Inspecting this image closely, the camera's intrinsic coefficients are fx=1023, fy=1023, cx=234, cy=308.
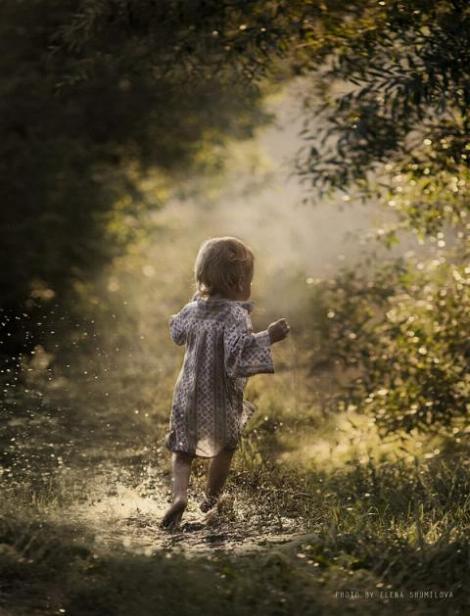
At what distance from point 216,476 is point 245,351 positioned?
82 centimetres

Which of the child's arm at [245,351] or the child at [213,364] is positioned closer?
the child's arm at [245,351]

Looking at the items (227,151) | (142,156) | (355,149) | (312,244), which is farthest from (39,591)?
(227,151)

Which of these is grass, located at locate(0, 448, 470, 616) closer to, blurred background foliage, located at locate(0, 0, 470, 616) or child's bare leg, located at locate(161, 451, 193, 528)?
blurred background foliage, located at locate(0, 0, 470, 616)

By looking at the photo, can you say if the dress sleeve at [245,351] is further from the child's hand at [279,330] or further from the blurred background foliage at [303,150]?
the blurred background foliage at [303,150]

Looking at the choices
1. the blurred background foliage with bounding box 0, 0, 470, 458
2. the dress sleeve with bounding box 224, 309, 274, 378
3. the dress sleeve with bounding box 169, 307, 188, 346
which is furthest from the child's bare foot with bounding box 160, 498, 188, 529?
the blurred background foliage with bounding box 0, 0, 470, 458

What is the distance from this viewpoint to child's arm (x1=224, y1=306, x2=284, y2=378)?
5.68 metres

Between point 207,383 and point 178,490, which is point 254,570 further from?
Result: point 207,383

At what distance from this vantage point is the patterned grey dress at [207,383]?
5.90 metres

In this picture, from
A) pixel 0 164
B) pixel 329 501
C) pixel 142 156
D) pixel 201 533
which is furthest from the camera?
pixel 142 156

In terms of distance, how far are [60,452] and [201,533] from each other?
2.26 m

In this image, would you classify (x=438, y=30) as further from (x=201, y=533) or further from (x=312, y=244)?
(x=312, y=244)

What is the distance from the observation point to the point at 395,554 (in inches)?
196

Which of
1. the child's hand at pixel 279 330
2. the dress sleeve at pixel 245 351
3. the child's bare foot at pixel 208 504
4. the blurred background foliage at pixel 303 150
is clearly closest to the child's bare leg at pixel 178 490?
the child's bare foot at pixel 208 504

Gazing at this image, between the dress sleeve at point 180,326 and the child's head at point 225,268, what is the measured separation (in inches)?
7.4
